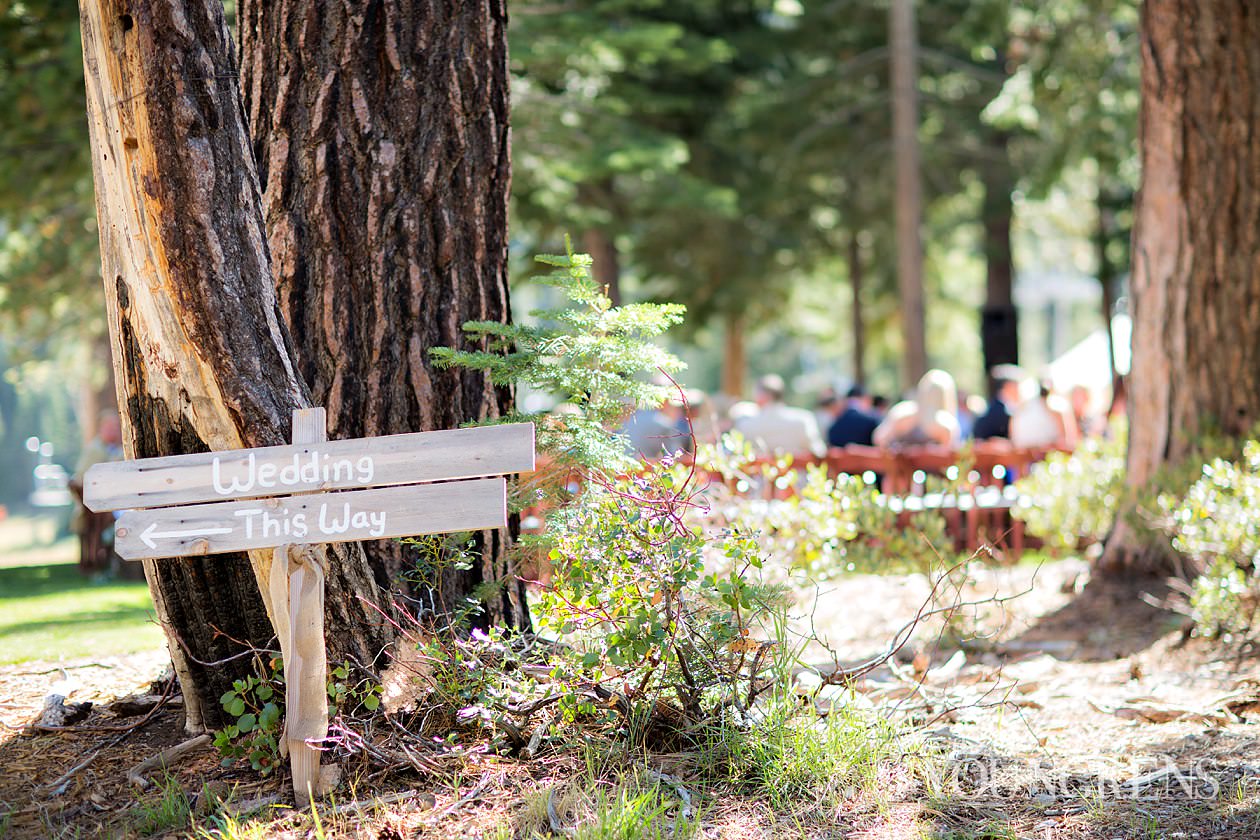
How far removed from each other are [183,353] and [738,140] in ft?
56.9

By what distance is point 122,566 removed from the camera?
929 centimetres

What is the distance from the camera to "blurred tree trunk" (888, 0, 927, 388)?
670 inches

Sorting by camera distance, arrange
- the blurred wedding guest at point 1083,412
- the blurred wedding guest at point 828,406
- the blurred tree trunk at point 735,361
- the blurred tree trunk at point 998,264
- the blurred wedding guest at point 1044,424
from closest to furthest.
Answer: the blurred wedding guest at point 1044,424 < the blurred wedding guest at point 1083,412 < the blurred wedding guest at point 828,406 < the blurred tree trunk at point 998,264 < the blurred tree trunk at point 735,361

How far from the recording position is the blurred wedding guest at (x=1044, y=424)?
1038 cm

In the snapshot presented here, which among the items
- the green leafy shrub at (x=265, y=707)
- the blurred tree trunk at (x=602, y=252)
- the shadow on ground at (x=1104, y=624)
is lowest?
the shadow on ground at (x=1104, y=624)

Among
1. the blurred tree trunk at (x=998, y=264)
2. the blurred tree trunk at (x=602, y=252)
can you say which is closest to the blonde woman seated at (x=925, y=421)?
the blurred tree trunk at (x=998, y=264)

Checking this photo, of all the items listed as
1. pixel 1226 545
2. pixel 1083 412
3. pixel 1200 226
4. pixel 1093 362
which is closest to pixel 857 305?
pixel 1093 362

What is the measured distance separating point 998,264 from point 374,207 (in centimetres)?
1892

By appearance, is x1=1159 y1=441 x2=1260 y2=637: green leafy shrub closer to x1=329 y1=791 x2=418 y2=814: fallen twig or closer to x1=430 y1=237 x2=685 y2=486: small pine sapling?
x1=430 y1=237 x2=685 y2=486: small pine sapling

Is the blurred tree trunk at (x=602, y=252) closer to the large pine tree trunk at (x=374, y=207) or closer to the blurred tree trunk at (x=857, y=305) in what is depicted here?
the blurred tree trunk at (x=857, y=305)

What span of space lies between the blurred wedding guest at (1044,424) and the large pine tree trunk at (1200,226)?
3002mm

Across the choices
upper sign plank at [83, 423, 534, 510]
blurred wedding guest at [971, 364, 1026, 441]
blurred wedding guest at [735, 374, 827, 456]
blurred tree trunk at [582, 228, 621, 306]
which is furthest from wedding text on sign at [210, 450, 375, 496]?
blurred tree trunk at [582, 228, 621, 306]

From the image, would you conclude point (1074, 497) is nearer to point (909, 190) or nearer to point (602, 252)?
point (909, 190)

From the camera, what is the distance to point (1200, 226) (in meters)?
7.15
